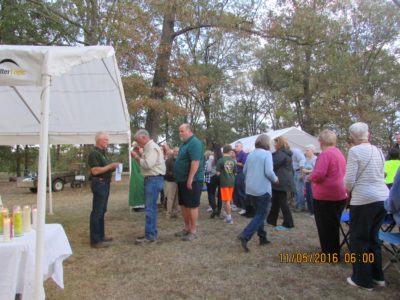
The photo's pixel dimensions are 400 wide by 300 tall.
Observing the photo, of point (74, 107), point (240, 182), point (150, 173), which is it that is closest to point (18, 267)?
point (150, 173)

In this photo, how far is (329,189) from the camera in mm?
4344

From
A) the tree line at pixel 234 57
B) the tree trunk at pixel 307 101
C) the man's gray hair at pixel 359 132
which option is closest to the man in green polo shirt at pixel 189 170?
the man's gray hair at pixel 359 132

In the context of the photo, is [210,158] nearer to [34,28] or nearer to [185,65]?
[185,65]

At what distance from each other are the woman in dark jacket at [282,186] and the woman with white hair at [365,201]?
2.75 meters

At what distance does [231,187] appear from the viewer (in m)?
7.12

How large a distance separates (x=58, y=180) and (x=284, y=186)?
465 inches

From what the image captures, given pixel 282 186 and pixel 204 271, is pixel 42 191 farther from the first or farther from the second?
pixel 282 186

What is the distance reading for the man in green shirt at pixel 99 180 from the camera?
201 inches

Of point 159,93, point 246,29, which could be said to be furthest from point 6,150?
point 246,29

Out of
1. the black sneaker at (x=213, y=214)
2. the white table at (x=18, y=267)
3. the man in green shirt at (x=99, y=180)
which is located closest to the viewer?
the white table at (x=18, y=267)

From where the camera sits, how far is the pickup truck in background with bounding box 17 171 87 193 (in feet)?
47.1

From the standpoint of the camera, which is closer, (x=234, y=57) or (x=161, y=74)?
(x=161, y=74)

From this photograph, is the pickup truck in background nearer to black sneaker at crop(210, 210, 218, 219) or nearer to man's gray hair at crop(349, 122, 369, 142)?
black sneaker at crop(210, 210, 218, 219)

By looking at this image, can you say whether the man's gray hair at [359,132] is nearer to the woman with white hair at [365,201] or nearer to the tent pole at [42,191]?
the woman with white hair at [365,201]
